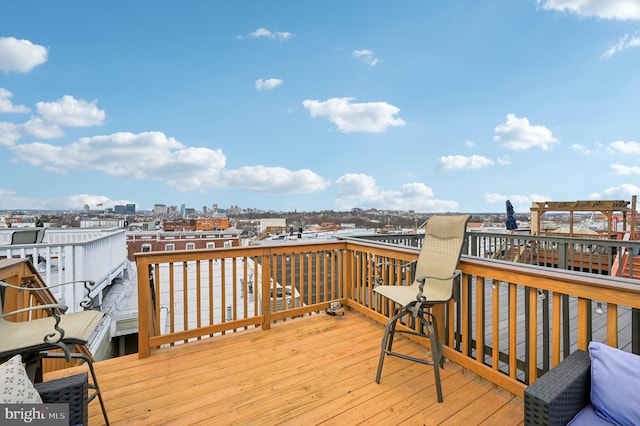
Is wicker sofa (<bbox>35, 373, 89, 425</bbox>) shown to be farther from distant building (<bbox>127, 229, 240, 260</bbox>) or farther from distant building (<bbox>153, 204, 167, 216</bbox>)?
distant building (<bbox>153, 204, 167, 216</bbox>)

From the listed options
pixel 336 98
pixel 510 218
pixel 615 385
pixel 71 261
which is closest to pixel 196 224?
pixel 336 98

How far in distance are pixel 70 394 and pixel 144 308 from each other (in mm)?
1639

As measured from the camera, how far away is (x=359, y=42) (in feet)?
25.3

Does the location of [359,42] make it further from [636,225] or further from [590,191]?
[636,225]

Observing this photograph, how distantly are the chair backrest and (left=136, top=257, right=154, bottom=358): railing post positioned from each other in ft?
8.73

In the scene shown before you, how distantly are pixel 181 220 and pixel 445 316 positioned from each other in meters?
14.1

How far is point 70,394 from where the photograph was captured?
127 centimetres

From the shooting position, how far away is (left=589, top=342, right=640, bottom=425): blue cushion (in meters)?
1.22

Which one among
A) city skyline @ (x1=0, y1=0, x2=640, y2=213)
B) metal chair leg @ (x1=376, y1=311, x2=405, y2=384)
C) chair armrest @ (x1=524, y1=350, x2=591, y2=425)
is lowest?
metal chair leg @ (x1=376, y1=311, x2=405, y2=384)

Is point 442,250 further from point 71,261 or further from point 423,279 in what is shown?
point 71,261

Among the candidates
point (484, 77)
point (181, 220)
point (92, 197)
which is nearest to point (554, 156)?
point (484, 77)

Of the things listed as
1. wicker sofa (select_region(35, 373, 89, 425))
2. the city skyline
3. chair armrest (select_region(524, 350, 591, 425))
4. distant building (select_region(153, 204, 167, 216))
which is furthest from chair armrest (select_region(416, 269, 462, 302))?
distant building (select_region(153, 204, 167, 216))

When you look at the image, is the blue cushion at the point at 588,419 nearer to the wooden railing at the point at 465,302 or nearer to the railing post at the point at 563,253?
the wooden railing at the point at 465,302

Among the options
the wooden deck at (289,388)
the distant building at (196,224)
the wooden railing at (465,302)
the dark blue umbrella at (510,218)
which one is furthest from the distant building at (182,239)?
the wooden deck at (289,388)
